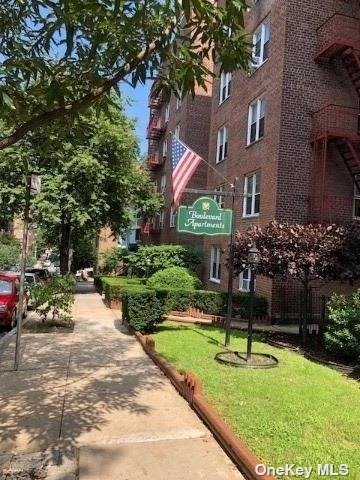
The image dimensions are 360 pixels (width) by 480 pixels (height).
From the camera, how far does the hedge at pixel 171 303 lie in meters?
12.8

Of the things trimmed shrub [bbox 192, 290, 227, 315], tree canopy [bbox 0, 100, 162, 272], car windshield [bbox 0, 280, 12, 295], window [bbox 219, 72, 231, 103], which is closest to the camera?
car windshield [bbox 0, 280, 12, 295]

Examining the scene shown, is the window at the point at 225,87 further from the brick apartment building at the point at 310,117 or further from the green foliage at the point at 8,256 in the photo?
the green foliage at the point at 8,256

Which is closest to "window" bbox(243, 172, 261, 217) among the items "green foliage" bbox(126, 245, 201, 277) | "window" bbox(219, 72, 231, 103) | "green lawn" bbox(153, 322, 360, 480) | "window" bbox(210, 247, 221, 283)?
"window" bbox(210, 247, 221, 283)

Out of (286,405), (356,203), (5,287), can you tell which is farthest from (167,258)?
(286,405)

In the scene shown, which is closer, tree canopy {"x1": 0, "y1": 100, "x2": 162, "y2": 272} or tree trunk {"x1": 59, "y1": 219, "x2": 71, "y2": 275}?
tree canopy {"x1": 0, "y1": 100, "x2": 162, "y2": 272}

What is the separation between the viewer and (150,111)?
1734 inches

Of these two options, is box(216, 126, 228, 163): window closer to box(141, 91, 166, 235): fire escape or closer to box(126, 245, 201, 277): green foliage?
box(126, 245, 201, 277): green foliage

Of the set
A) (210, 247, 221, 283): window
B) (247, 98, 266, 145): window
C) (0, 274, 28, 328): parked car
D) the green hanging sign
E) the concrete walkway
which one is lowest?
the concrete walkway

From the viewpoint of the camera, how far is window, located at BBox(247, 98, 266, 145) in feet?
62.4

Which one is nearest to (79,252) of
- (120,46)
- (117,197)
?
(117,197)

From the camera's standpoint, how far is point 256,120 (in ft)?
64.2

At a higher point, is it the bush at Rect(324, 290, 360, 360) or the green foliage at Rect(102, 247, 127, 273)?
the green foliage at Rect(102, 247, 127, 273)

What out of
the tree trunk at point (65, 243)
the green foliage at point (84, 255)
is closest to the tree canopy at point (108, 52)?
the tree trunk at point (65, 243)

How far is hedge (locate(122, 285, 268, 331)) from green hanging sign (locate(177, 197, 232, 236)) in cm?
252
